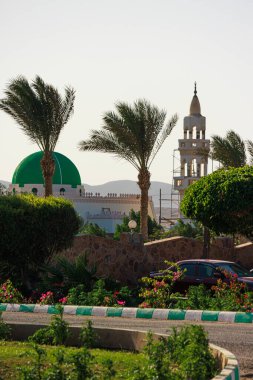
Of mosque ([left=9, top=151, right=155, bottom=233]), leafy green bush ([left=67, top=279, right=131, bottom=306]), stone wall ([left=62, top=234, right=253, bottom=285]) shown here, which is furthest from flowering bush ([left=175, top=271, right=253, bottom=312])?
mosque ([left=9, top=151, right=155, bottom=233])

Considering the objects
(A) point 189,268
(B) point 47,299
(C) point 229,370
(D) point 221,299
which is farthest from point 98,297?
(C) point 229,370

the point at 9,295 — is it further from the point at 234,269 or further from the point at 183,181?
the point at 183,181

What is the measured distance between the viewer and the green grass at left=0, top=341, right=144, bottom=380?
404 inches

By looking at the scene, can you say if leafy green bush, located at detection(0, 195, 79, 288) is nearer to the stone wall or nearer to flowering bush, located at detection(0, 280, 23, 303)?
the stone wall

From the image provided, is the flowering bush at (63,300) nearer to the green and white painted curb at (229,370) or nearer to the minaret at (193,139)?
the green and white painted curb at (229,370)

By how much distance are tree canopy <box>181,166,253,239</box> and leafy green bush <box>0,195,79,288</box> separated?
12.4 feet

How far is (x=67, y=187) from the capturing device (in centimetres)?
8200

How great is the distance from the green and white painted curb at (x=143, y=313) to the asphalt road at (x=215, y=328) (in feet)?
2.28

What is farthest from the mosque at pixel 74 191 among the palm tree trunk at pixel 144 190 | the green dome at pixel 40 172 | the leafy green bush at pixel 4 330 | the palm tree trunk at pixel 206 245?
the leafy green bush at pixel 4 330

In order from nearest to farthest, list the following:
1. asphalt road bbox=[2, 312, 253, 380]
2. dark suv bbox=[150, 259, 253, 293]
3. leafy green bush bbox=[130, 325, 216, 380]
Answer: leafy green bush bbox=[130, 325, 216, 380], asphalt road bbox=[2, 312, 253, 380], dark suv bbox=[150, 259, 253, 293]

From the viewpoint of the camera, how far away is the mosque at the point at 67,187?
3162 inches

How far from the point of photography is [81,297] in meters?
20.6

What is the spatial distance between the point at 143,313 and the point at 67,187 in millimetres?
63880

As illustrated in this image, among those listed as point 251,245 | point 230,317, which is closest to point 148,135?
point 251,245
